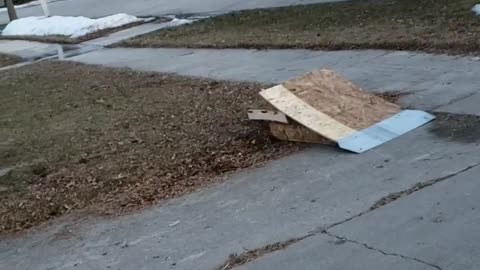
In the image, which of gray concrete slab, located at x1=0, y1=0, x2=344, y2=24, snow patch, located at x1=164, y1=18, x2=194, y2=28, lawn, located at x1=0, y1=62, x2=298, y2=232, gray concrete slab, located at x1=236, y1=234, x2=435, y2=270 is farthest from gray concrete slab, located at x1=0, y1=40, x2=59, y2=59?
gray concrete slab, located at x1=236, y1=234, x2=435, y2=270

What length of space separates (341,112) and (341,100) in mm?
239

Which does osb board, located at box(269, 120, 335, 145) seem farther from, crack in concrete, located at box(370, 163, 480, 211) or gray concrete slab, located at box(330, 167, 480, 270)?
gray concrete slab, located at box(330, 167, 480, 270)

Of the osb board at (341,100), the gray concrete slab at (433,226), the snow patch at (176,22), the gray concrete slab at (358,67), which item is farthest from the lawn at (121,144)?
the snow patch at (176,22)

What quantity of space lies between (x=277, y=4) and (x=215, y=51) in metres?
5.48

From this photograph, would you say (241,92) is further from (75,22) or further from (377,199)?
(75,22)

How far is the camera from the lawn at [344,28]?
9578mm

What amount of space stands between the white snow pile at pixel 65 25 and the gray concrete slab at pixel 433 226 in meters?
15.5

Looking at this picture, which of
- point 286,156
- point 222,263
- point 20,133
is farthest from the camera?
point 20,133

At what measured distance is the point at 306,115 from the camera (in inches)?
247

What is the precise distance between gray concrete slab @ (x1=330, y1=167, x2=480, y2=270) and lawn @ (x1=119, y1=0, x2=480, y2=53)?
169 inches

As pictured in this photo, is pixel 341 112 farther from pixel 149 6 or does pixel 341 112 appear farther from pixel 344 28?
pixel 149 6

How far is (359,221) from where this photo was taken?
4.45 metres

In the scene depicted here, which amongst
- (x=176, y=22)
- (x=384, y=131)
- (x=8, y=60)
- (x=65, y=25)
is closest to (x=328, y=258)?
(x=384, y=131)

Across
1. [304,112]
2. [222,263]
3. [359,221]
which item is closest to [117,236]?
[222,263]
